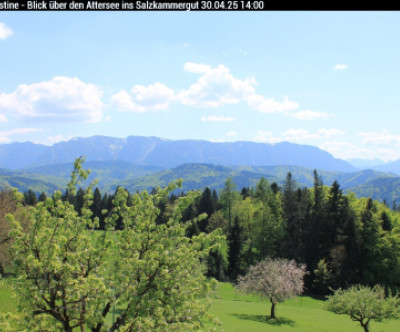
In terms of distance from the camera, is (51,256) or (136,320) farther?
(136,320)

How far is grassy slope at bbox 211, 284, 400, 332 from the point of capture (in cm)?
4022

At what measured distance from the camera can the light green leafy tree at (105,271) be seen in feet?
30.3

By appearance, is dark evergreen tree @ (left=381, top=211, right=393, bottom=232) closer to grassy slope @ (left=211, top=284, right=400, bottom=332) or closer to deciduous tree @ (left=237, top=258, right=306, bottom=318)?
grassy slope @ (left=211, top=284, right=400, bottom=332)

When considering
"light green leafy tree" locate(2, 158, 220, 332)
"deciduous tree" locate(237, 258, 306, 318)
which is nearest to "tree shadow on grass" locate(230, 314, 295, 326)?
"deciduous tree" locate(237, 258, 306, 318)

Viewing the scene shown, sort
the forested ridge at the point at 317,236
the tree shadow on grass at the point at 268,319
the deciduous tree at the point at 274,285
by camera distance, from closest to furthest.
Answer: the tree shadow on grass at the point at 268,319
the deciduous tree at the point at 274,285
the forested ridge at the point at 317,236

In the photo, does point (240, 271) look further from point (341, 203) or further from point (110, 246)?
point (110, 246)

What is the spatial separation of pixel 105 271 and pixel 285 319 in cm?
4208

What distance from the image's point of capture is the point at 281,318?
151 feet

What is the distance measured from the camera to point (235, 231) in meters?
75.9

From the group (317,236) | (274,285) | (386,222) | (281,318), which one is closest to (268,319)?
(281,318)

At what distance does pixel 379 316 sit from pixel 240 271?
42436mm

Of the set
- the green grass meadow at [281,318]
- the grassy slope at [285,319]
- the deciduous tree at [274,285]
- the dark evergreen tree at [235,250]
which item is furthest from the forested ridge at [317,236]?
the deciduous tree at [274,285]

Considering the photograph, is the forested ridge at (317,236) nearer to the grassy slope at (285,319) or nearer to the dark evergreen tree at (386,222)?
the dark evergreen tree at (386,222)

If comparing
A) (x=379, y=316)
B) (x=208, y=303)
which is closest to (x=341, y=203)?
(x=379, y=316)
